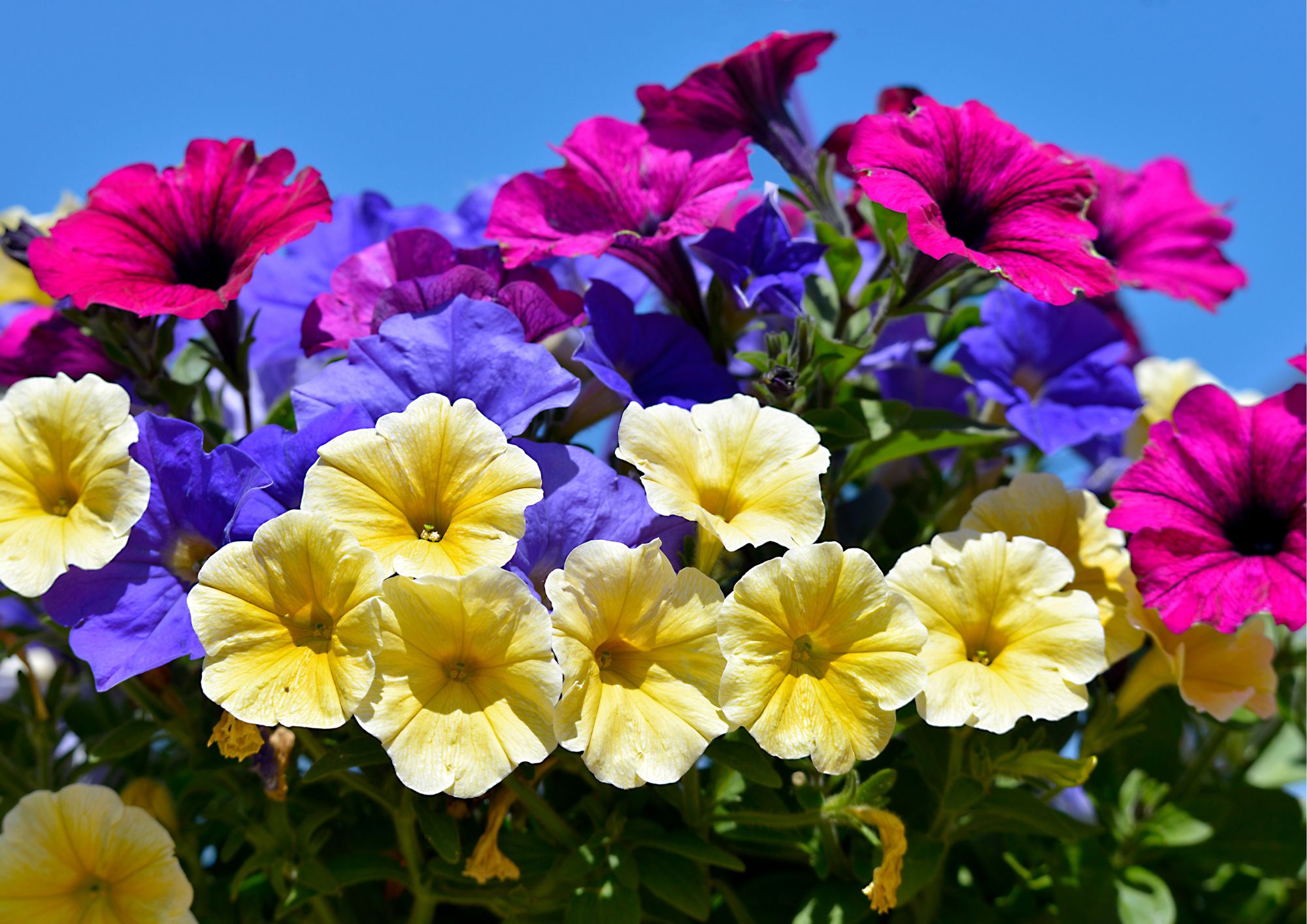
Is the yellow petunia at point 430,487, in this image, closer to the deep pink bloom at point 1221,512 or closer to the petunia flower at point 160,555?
the petunia flower at point 160,555

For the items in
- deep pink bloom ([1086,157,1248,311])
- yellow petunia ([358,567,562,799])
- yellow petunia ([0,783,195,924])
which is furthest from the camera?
deep pink bloom ([1086,157,1248,311])

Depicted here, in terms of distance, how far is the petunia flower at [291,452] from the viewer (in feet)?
2.01

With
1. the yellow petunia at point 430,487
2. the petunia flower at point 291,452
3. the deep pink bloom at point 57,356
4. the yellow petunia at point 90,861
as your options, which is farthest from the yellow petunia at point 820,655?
the deep pink bloom at point 57,356

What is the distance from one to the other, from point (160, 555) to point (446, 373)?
185 millimetres

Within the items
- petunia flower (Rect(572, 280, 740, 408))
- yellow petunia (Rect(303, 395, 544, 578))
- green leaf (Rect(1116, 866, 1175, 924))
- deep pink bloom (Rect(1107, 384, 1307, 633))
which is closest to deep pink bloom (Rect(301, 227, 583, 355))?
petunia flower (Rect(572, 280, 740, 408))

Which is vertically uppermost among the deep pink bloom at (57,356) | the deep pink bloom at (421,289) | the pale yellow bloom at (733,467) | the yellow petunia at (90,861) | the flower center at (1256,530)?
the deep pink bloom at (421,289)

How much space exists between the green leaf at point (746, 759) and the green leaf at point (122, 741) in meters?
0.34

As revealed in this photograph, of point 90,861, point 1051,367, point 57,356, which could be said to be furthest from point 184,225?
point 1051,367

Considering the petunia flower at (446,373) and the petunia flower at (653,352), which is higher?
the petunia flower at (653,352)

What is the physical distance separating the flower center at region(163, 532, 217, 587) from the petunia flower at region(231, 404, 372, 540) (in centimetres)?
6

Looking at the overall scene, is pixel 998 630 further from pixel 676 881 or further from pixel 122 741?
pixel 122 741

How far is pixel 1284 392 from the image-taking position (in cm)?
73

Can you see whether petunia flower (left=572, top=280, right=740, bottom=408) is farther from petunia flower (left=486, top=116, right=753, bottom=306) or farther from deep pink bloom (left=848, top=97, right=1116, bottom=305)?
deep pink bloom (left=848, top=97, right=1116, bottom=305)

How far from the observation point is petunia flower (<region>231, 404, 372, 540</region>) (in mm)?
614
